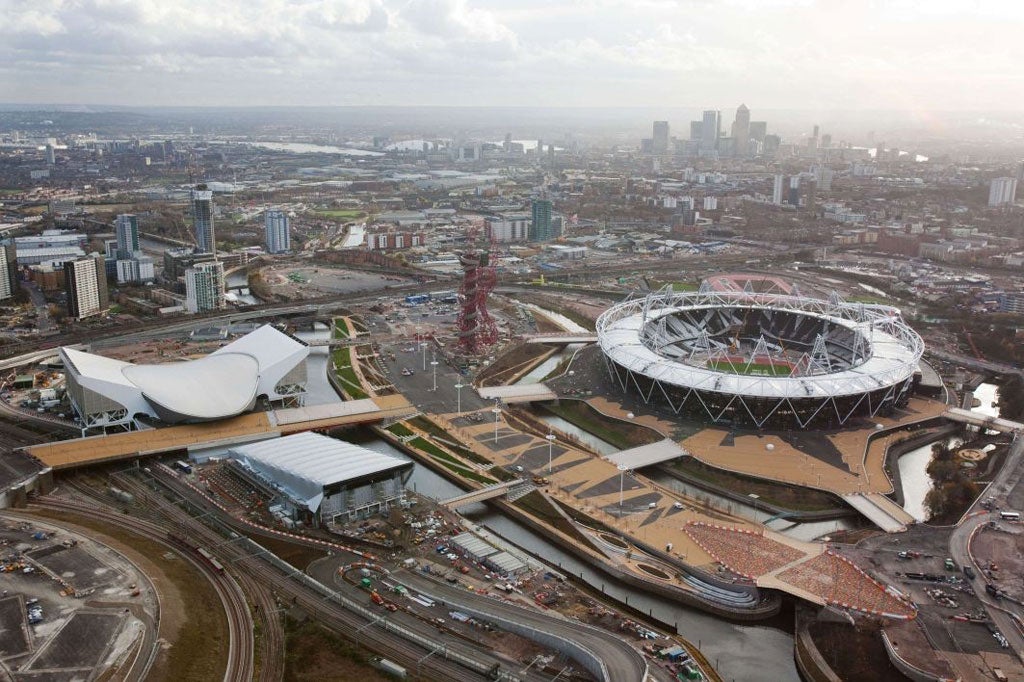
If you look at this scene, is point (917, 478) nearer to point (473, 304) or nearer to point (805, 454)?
point (805, 454)

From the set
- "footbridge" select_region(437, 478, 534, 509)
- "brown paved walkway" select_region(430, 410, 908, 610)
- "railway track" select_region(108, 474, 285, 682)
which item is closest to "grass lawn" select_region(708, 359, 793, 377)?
"brown paved walkway" select_region(430, 410, 908, 610)

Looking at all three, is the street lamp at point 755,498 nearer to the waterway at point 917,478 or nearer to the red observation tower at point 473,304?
the waterway at point 917,478

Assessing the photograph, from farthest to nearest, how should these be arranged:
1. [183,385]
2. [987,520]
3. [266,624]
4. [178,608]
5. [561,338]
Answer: [561,338], [183,385], [987,520], [178,608], [266,624]

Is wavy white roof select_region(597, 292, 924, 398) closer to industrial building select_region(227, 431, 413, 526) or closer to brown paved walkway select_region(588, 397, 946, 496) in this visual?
brown paved walkway select_region(588, 397, 946, 496)

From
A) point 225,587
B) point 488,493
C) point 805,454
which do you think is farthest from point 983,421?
point 225,587

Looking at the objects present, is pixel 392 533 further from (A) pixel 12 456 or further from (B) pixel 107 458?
(A) pixel 12 456

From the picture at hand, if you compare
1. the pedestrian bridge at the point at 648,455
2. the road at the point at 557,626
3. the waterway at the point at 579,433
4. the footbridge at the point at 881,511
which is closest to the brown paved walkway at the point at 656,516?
the pedestrian bridge at the point at 648,455
